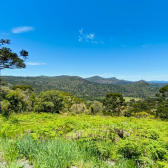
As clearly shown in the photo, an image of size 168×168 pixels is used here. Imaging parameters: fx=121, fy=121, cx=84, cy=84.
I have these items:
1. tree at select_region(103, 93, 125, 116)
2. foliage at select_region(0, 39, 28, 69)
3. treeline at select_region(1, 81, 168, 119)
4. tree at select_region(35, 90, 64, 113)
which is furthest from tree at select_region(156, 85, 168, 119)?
foliage at select_region(0, 39, 28, 69)

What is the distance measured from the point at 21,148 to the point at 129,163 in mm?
2276

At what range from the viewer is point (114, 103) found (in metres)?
30.6

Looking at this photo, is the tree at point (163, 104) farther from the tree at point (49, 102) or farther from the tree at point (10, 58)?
the tree at point (10, 58)

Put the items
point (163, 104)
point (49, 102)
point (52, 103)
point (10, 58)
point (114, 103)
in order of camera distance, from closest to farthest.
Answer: point (10, 58) < point (49, 102) < point (52, 103) < point (114, 103) < point (163, 104)

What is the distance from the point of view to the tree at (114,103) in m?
30.2

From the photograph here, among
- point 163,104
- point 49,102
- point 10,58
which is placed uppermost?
point 10,58

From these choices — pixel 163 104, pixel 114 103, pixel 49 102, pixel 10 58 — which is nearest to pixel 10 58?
pixel 10 58

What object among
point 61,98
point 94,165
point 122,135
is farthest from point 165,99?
point 94,165

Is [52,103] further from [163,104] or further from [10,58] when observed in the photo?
[163,104]

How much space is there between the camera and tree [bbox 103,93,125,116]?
30.2 meters

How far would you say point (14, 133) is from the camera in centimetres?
372

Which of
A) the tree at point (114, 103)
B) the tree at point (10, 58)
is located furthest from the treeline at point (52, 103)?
the tree at point (10, 58)

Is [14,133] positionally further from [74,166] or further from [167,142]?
[167,142]

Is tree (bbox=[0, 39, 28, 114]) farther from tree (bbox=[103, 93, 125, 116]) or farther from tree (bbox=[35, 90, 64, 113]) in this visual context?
tree (bbox=[103, 93, 125, 116])
